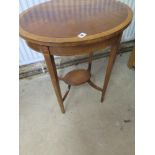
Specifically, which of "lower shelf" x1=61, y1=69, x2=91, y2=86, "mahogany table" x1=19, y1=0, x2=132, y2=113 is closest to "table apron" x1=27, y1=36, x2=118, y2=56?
"mahogany table" x1=19, y1=0, x2=132, y2=113

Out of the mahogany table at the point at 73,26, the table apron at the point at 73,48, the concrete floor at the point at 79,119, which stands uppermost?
the mahogany table at the point at 73,26

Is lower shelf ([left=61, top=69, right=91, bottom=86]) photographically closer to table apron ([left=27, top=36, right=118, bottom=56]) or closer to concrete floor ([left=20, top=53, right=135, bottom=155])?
concrete floor ([left=20, top=53, right=135, bottom=155])

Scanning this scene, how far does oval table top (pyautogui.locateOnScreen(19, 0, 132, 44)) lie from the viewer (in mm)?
819

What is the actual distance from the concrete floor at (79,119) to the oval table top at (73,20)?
745mm

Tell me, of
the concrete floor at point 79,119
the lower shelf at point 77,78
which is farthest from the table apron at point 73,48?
the concrete floor at point 79,119

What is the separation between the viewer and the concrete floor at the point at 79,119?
1.20 meters

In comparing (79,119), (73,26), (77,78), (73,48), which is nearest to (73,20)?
(73,26)

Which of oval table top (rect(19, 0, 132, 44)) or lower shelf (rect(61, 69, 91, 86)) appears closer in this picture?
oval table top (rect(19, 0, 132, 44))

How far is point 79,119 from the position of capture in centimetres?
135

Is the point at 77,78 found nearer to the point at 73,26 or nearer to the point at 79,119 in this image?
the point at 79,119

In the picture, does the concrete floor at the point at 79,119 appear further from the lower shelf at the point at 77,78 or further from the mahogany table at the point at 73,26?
the mahogany table at the point at 73,26

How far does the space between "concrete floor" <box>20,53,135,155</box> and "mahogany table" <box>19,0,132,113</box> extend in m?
0.40

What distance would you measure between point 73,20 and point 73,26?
6 centimetres

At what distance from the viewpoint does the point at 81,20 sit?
0.93 meters
